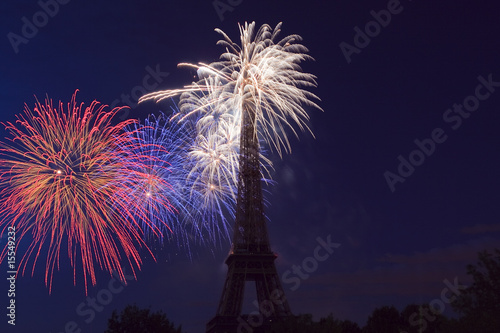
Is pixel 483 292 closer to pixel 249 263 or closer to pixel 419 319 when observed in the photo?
pixel 419 319

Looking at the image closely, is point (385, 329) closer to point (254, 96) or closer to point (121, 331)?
point (121, 331)

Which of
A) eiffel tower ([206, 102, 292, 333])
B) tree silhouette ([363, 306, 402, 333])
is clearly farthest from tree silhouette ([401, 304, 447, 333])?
eiffel tower ([206, 102, 292, 333])

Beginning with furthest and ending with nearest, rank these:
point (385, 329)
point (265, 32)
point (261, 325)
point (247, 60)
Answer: point (261, 325)
point (385, 329)
point (247, 60)
point (265, 32)

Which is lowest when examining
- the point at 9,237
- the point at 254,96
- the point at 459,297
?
the point at 459,297

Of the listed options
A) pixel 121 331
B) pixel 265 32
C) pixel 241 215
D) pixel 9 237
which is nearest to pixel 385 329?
pixel 241 215

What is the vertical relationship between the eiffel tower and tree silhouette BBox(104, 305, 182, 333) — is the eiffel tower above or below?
above

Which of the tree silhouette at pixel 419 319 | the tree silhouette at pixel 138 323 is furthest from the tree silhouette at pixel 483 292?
the tree silhouette at pixel 138 323

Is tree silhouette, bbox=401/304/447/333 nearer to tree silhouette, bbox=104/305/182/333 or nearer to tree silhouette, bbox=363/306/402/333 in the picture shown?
tree silhouette, bbox=363/306/402/333
